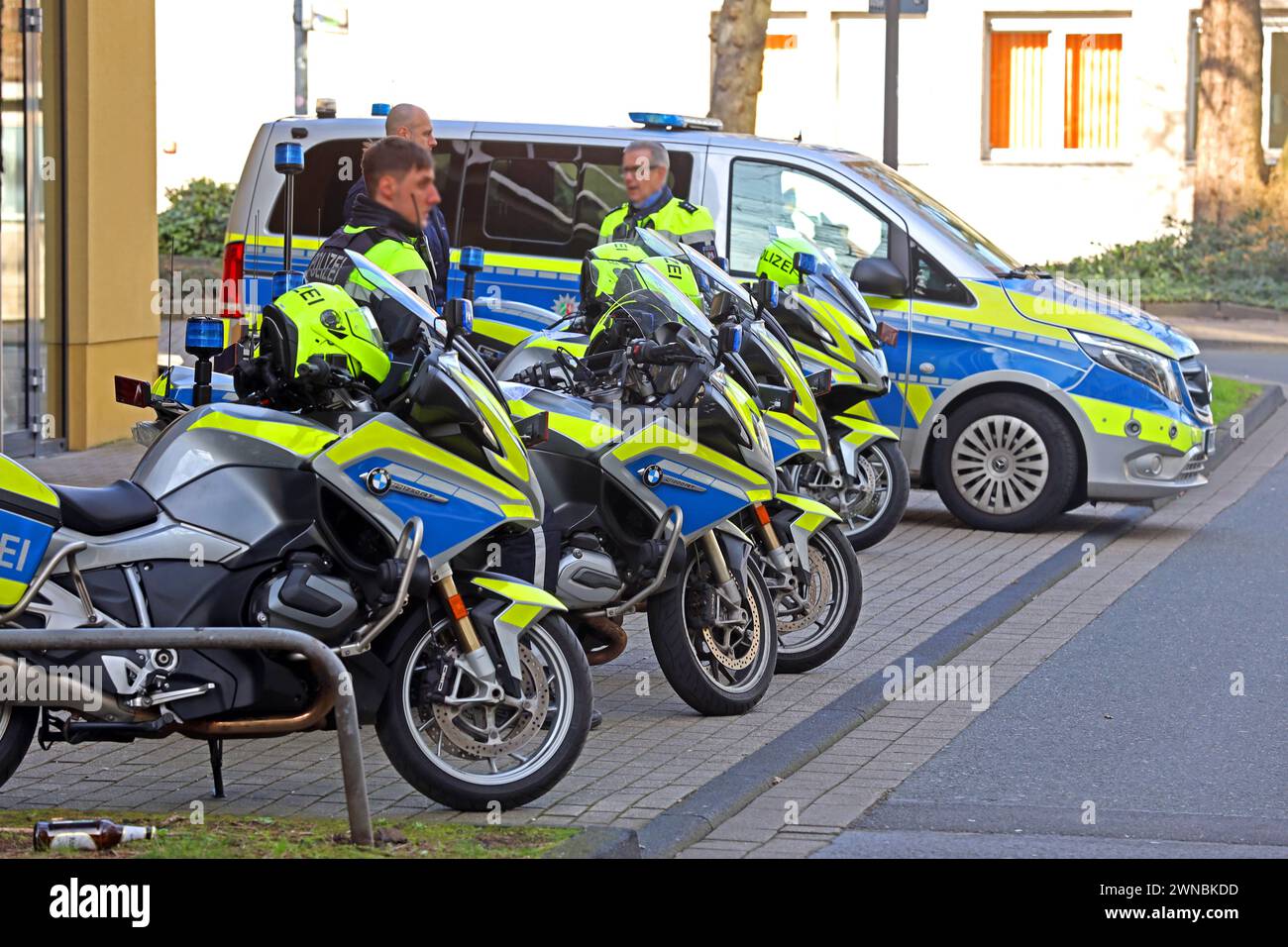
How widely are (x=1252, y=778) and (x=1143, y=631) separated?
2536 mm

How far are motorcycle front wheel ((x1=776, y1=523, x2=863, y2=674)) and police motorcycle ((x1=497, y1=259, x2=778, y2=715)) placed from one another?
0.64 m

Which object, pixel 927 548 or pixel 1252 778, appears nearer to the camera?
pixel 1252 778

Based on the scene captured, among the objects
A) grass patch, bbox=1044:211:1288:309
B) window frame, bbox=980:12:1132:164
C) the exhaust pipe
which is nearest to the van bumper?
the exhaust pipe

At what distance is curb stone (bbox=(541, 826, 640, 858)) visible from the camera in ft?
17.9

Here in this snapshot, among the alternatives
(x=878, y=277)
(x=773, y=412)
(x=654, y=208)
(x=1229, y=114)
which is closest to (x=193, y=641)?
(x=773, y=412)

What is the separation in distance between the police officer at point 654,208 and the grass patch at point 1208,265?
1602cm

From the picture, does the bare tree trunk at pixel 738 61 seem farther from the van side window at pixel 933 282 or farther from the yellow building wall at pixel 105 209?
the van side window at pixel 933 282

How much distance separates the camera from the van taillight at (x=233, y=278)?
1219 centimetres

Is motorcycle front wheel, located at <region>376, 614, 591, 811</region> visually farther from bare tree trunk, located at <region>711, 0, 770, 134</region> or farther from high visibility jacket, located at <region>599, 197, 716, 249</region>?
bare tree trunk, located at <region>711, 0, 770, 134</region>

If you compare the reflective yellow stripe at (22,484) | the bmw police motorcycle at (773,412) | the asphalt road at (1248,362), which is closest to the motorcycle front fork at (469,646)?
the reflective yellow stripe at (22,484)

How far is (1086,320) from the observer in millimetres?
11742

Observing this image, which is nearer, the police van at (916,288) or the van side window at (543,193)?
the police van at (916,288)
